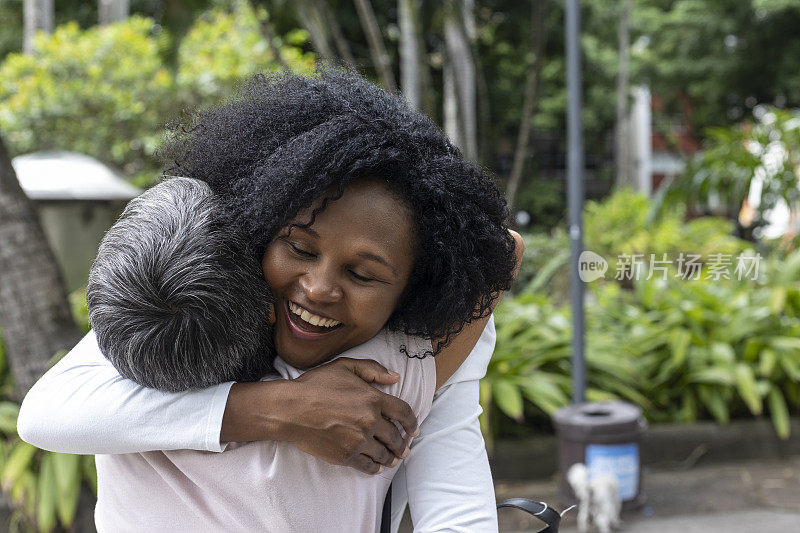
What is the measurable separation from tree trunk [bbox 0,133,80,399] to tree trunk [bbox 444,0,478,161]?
153 inches

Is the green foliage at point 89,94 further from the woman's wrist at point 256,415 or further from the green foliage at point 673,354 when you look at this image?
the woman's wrist at point 256,415

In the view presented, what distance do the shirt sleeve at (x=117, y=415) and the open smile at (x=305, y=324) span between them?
0.43 ft

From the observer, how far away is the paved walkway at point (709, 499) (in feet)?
14.8

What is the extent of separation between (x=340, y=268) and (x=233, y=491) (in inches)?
14.6

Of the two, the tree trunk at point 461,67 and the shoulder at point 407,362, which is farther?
the tree trunk at point 461,67

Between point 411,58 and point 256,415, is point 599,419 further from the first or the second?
point 411,58

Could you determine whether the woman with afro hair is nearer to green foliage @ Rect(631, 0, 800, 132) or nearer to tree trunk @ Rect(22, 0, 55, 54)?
tree trunk @ Rect(22, 0, 55, 54)

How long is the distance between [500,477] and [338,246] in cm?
424

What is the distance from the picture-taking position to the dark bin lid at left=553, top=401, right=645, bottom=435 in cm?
446

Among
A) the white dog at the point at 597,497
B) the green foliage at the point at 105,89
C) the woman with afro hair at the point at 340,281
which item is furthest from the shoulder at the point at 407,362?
the green foliage at the point at 105,89

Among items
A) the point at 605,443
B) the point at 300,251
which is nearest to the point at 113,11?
the point at 605,443

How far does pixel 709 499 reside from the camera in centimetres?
488

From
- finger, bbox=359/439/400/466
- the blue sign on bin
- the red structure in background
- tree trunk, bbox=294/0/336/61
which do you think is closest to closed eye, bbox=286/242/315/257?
finger, bbox=359/439/400/466

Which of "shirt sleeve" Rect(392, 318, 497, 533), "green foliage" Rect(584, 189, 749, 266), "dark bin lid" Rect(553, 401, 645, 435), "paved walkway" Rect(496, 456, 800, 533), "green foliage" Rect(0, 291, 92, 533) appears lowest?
"green foliage" Rect(584, 189, 749, 266)
